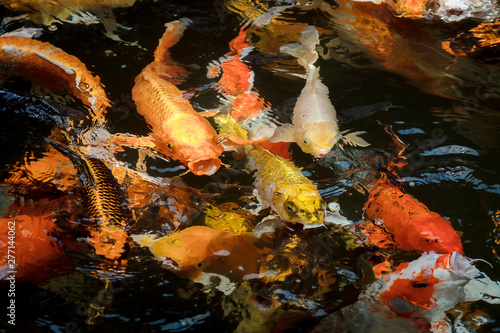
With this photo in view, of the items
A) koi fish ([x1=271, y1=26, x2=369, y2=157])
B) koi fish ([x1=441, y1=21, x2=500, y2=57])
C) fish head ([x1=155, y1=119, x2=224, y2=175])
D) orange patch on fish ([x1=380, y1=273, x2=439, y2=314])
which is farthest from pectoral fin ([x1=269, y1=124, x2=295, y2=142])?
koi fish ([x1=441, y1=21, x2=500, y2=57])

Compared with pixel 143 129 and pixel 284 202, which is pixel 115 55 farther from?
pixel 284 202

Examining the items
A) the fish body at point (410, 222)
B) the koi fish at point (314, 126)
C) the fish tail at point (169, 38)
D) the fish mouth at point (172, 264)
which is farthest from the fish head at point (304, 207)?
the fish tail at point (169, 38)

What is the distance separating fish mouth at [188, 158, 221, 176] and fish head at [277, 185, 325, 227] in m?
0.54

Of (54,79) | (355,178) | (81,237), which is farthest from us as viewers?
(54,79)

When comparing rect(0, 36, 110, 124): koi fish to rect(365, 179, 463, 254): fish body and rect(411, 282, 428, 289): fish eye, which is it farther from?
rect(411, 282, 428, 289): fish eye

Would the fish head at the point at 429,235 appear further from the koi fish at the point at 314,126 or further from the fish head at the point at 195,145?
the fish head at the point at 195,145

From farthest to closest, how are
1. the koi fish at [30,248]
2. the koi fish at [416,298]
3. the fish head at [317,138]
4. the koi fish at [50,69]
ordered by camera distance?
1. the koi fish at [50,69]
2. the fish head at [317,138]
3. the koi fish at [30,248]
4. the koi fish at [416,298]

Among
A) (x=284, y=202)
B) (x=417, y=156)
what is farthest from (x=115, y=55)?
(x=417, y=156)

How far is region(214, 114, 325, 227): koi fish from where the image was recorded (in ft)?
7.75

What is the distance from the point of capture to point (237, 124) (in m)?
3.02

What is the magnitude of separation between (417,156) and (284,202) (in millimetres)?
1068

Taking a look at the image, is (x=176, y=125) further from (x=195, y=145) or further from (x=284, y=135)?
(x=284, y=135)

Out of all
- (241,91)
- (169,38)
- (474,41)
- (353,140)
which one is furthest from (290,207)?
(474,41)

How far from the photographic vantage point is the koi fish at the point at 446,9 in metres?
3.70
